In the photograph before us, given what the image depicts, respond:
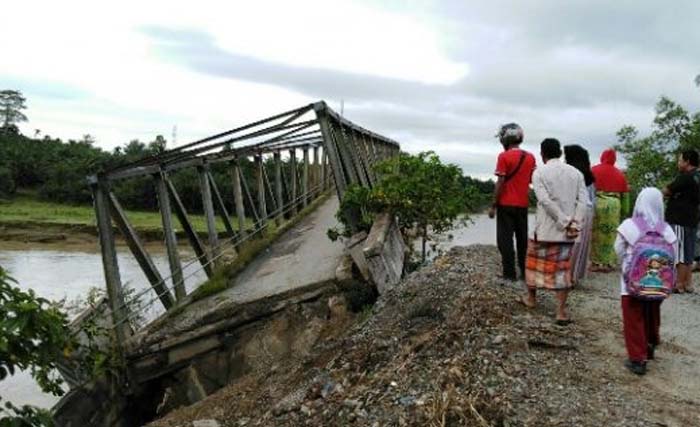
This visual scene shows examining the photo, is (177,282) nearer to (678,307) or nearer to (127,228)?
(127,228)

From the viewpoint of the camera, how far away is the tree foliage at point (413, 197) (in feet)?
30.2

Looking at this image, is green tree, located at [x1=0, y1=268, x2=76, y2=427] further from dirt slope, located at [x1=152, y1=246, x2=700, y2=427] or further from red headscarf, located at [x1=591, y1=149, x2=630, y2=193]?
red headscarf, located at [x1=591, y1=149, x2=630, y2=193]

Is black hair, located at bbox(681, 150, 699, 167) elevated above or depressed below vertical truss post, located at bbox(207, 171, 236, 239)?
above

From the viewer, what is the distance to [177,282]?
8.62 m

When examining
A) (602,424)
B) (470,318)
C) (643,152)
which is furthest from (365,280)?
(643,152)

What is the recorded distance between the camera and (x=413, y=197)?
952cm

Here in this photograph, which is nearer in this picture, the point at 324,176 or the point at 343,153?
the point at 343,153

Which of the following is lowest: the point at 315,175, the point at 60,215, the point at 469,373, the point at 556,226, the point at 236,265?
the point at 60,215

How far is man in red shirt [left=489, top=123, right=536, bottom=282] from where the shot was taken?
284 inches

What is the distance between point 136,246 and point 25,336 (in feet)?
12.6

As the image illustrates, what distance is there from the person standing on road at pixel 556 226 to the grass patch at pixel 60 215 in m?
25.2

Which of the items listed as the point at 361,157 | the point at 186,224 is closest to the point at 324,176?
the point at 361,157

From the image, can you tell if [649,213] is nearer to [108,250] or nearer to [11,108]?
[108,250]

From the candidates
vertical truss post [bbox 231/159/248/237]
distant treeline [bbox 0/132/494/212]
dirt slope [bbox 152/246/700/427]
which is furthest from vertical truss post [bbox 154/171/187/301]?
distant treeline [bbox 0/132/494/212]
